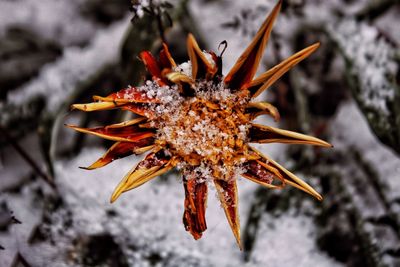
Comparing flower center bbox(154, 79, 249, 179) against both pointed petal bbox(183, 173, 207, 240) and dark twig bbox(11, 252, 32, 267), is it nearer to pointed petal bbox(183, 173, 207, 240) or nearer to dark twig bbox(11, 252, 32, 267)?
pointed petal bbox(183, 173, 207, 240)

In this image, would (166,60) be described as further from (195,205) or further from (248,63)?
(195,205)

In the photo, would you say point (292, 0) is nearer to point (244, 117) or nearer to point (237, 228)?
point (244, 117)

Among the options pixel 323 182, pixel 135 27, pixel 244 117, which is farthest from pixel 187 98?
pixel 323 182

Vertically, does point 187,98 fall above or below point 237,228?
above

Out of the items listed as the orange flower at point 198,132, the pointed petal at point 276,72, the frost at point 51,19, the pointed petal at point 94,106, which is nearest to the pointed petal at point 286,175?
the orange flower at point 198,132

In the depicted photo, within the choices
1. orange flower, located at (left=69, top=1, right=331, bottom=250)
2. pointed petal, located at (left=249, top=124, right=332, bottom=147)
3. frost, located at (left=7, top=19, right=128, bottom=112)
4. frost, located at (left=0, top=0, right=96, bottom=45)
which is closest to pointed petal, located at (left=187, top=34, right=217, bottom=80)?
orange flower, located at (left=69, top=1, right=331, bottom=250)

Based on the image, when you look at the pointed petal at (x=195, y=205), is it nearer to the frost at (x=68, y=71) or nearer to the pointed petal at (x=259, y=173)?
the pointed petal at (x=259, y=173)

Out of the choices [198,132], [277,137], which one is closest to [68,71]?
[198,132]
